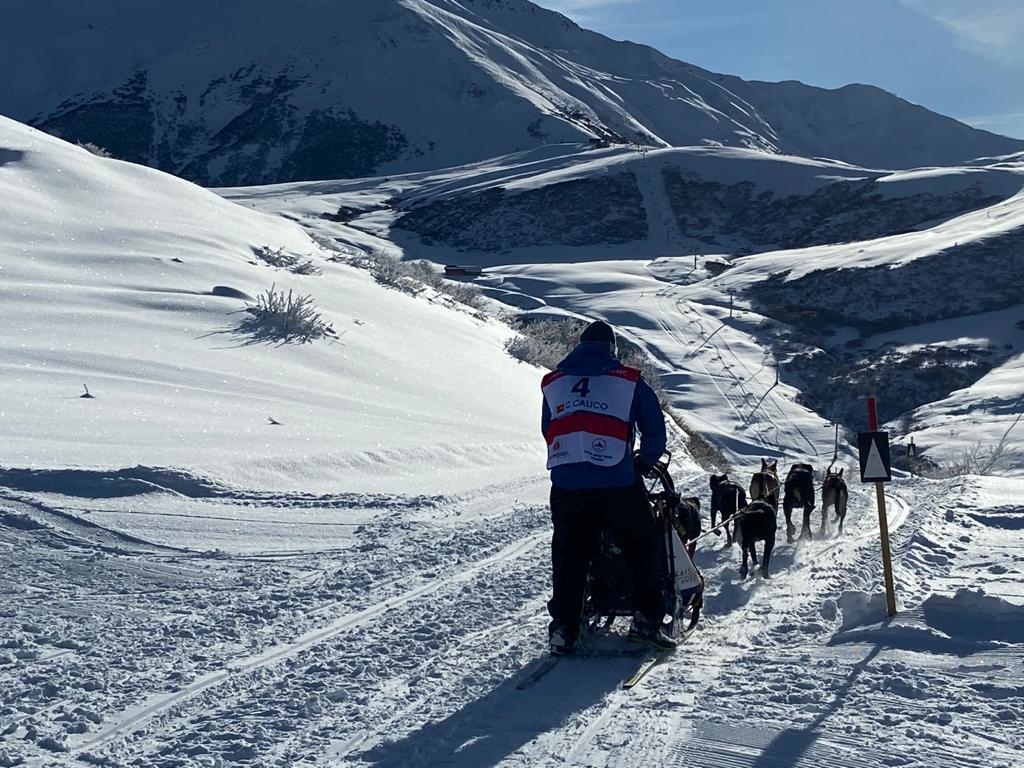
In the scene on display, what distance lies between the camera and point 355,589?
694 cm

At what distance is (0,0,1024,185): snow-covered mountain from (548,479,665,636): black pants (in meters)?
120

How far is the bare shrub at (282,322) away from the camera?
Result: 15984 millimetres

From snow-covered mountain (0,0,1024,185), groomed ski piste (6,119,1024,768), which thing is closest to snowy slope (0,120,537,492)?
groomed ski piste (6,119,1024,768)

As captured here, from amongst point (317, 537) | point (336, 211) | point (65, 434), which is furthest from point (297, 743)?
point (336, 211)

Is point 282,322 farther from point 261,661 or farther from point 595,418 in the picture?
point 595,418

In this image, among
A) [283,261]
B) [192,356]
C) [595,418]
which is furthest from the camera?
[283,261]

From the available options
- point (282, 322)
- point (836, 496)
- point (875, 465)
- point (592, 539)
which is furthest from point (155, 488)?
point (282, 322)

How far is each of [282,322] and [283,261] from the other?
245 inches

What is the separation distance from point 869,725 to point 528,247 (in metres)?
69.8

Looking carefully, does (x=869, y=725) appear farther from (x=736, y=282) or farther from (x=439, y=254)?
(x=439, y=254)

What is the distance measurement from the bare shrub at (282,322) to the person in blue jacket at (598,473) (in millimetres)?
10737

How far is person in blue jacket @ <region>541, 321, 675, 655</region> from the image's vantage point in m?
5.55

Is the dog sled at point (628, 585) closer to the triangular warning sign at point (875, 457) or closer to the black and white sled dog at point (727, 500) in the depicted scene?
the triangular warning sign at point (875, 457)

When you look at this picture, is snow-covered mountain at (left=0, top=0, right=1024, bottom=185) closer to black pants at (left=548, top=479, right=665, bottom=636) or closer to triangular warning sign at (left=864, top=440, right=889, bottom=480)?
triangular warning sign at (left=864, top=440, right=889, bottom=480)
